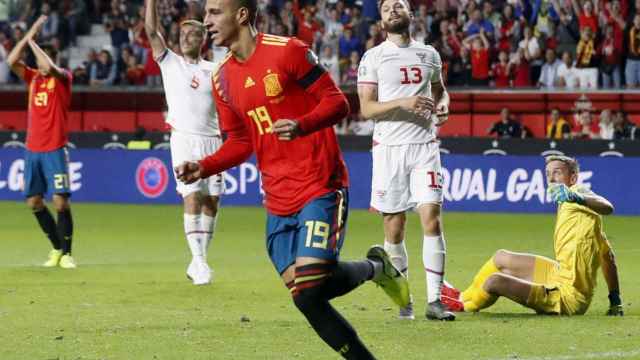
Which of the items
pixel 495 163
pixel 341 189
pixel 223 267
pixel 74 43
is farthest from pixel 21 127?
pixel 341 189

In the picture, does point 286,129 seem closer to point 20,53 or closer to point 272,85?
point 272,85

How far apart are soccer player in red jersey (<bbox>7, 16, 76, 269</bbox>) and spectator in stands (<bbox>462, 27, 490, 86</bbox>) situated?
44.9 feet

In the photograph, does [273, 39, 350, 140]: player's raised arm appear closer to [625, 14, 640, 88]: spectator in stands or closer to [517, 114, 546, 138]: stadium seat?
[625, 14, 640, 88]: spectator in stands

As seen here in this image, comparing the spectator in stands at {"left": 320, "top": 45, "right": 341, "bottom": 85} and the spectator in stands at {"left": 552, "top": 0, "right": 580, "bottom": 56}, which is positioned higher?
the spectator in stands at {"left": 552, "top": 0, "right": 580, "bottom": 56}

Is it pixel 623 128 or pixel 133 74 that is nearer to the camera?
pixel 623 128

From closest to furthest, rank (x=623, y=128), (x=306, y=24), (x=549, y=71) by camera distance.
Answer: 1. (x=623, y=128)
2. (x=549, y=71)
3. (x=306, y=24)

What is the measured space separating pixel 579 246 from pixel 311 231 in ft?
11.7

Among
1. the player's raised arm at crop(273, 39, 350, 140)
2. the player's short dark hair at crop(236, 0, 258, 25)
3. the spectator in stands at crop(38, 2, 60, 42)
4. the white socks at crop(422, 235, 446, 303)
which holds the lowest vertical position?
the white socks at crop(422, 235, 446, 303)

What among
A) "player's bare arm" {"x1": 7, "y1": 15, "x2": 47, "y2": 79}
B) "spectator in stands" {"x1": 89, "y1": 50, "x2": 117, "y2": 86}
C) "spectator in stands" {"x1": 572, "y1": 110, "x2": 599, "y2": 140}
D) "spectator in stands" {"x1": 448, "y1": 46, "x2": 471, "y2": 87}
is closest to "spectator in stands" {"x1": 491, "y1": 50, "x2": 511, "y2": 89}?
"spectator in stands" {"x1": 448, "y1": 46, "x2": 471, "y2": 87}

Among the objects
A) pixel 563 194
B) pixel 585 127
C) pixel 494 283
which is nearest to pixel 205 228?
pixel 494 283

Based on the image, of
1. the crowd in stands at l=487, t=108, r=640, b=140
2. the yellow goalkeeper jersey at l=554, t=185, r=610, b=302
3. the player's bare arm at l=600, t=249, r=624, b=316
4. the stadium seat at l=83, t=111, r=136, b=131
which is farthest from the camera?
the stadium seat at l=83, t=111, r=136, b=131

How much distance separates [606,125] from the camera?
2531 centimetres

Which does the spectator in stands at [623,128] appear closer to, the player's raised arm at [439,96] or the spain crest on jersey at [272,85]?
the player's raised arm at [439,96]

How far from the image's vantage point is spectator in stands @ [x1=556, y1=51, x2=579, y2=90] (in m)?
27.1
